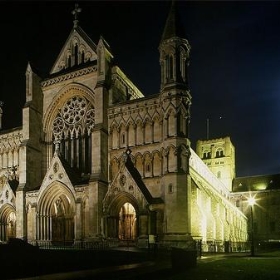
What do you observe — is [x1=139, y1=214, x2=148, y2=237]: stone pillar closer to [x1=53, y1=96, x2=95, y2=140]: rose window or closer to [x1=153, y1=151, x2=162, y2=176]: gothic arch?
[x1=153, y1=151, x2=162, y2=176]: gothic arch

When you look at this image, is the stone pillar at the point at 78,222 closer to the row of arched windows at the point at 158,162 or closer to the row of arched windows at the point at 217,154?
the row of arched windows at the point at 158,162

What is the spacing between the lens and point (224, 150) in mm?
93125

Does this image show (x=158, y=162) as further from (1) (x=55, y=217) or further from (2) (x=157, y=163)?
(1) (x=55, y=217)

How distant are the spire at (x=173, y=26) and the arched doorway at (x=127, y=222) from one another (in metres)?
15.7

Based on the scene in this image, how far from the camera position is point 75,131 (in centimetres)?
4428

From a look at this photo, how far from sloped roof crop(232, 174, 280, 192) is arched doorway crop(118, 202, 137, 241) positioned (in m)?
51.9

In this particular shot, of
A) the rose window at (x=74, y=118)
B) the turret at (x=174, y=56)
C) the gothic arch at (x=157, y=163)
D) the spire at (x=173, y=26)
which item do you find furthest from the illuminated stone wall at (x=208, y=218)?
the spire at (x=173, y=26)

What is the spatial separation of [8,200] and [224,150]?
58.2m

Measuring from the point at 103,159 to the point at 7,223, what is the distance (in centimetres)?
1421

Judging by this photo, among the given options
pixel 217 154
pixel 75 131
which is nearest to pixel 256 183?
pixel 217 154

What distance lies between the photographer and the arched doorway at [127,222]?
126ft


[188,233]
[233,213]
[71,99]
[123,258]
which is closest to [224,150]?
[233,213]

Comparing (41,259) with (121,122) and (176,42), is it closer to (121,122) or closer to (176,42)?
(121,122)

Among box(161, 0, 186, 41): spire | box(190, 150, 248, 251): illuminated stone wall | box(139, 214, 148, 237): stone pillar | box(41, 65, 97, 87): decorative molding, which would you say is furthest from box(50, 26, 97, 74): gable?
box(139, 214, 148, 237): stone pillar
